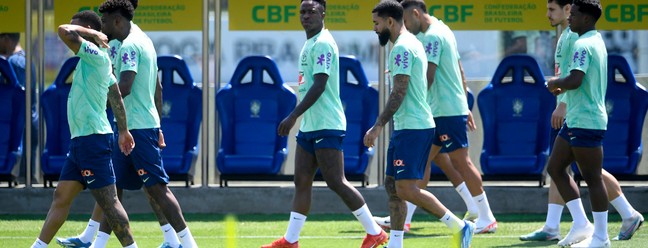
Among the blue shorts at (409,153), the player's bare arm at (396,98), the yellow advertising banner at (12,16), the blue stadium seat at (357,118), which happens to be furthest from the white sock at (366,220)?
the yellow advertising banner at (12,16)

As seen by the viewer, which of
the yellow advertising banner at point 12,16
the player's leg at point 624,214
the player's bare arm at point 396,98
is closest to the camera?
the player's bare arm at point 396,98

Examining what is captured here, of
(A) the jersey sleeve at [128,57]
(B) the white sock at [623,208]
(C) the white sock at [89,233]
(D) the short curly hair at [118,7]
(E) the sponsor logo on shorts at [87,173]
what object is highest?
(D) the short curly hair at [118,7]

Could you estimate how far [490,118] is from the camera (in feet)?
43.0

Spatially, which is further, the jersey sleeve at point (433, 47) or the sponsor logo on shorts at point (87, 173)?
the jersey sleeve at point (433, 47)

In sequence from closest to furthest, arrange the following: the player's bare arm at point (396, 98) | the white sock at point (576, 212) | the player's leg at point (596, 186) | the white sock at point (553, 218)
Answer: the player's bare arm at point (396, 98) < the player's leg at point (596, 186) < the white sock at point (576, 212) < the white sock at point (553, 218)

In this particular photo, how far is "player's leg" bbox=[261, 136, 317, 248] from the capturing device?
9125 millimetres

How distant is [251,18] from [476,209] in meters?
3.65

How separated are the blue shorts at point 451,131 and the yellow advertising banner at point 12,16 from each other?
16.5 feet

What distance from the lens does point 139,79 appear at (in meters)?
8.80

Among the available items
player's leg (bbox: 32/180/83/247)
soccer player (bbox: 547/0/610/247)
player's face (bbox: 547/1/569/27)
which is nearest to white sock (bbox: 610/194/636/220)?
soccer player (bbox: 547/0/610/247)

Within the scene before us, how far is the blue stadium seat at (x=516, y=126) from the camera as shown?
13.0m

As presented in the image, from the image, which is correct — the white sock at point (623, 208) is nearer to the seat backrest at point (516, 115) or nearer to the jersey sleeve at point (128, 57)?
the seat backrest at point (516, 115)

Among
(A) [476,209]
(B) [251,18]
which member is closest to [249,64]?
(B) [251,18]

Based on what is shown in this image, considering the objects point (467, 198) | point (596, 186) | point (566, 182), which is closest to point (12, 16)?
A: point (467, 198)
